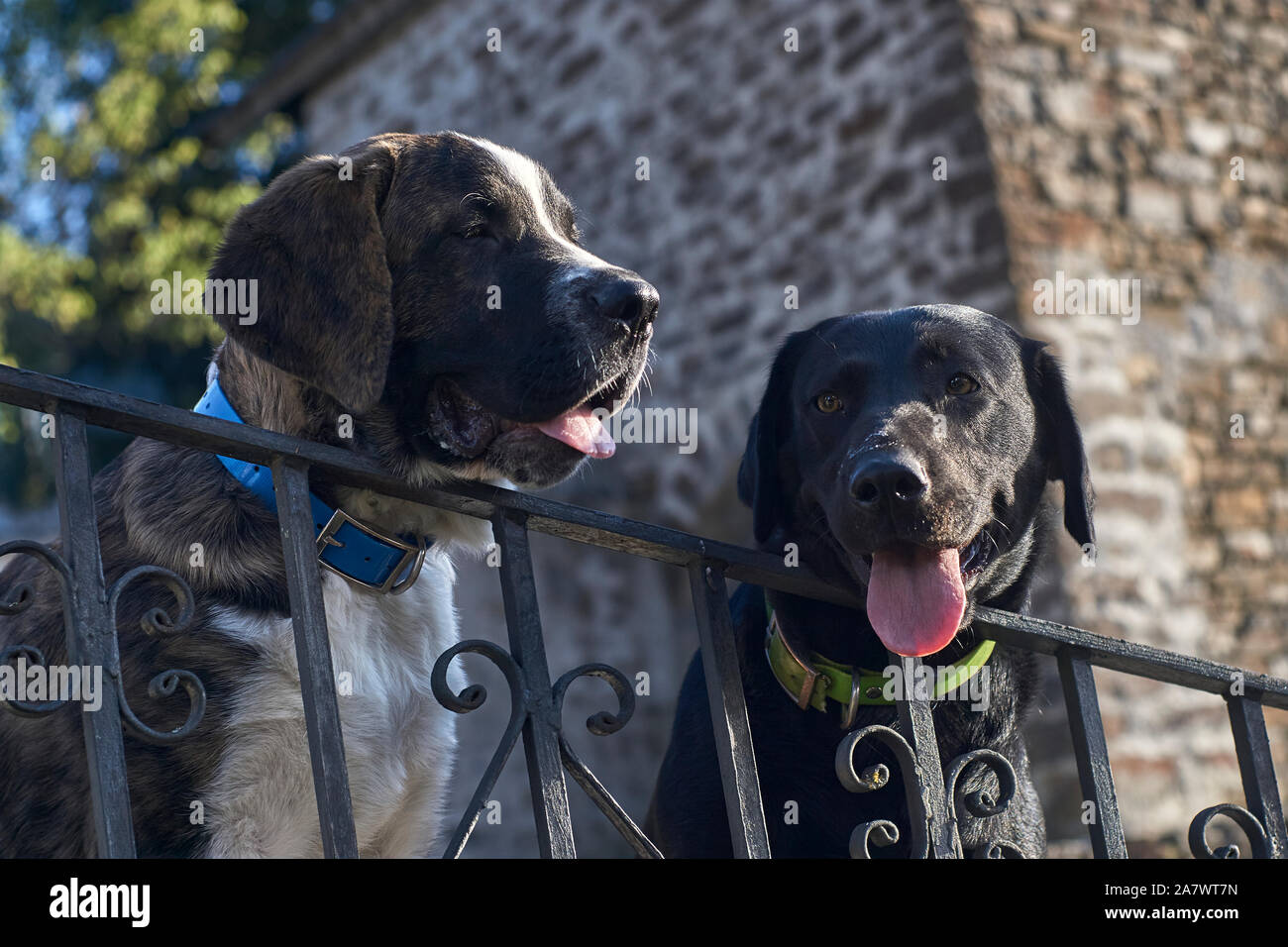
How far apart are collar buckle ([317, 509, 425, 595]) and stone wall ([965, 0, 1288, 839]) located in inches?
130

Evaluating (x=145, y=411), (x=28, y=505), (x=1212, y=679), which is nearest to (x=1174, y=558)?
(x=1212, y=679)

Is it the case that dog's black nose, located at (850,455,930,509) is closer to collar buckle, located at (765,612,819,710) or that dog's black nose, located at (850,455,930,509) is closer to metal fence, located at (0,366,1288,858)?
metal fence, located at (0,366,1288,858)

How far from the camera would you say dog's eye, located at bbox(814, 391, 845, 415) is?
2.85 meters

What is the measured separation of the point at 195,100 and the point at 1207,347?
906cm

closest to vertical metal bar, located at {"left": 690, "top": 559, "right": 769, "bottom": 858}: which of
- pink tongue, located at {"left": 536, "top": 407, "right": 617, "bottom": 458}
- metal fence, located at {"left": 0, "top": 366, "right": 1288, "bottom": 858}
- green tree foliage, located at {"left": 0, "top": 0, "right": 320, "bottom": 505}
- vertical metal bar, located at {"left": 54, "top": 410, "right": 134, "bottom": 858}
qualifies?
metal fence, located at {"left": 0, "top": 366, "right": 1288, "bottom": 858}

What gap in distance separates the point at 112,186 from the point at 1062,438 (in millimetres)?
10635

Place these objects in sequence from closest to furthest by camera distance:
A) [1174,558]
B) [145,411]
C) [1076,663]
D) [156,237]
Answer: [145,411]
[1076,663]
[1174,558]
[156,237]

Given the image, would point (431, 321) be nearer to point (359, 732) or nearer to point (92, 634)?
point (359, 732)

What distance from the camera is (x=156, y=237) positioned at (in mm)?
11297

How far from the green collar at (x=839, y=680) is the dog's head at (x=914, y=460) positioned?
0.16 meters

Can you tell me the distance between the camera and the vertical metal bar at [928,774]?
1.99 meters

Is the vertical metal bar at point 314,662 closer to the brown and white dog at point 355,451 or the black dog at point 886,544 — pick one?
the brown and white dog at point 355,451

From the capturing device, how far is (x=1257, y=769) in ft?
7.66
